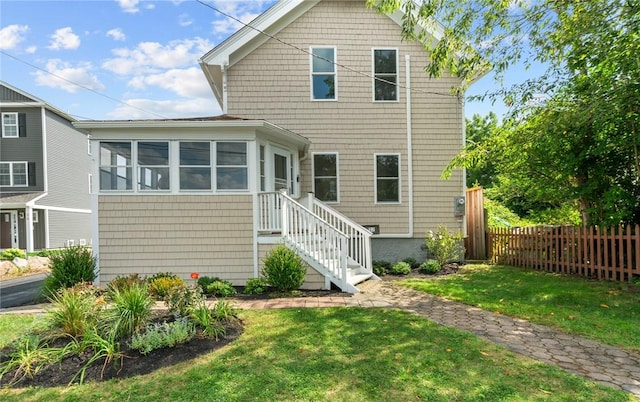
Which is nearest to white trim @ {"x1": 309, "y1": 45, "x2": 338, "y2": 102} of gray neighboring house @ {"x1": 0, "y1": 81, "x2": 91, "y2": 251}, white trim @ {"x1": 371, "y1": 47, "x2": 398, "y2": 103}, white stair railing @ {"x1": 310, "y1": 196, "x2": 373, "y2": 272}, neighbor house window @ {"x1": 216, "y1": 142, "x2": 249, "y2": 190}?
white trim @ {"x1": 371, "y1": 47, "x2": 398, "y2": 103}

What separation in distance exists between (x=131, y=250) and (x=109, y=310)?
334 centimetres

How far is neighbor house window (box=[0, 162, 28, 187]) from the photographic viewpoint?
18.4m

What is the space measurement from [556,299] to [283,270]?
516cm

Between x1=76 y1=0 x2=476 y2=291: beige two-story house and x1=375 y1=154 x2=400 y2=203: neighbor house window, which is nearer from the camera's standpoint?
x1=76 y1=0 x2=476 y2=291: beige two-story house

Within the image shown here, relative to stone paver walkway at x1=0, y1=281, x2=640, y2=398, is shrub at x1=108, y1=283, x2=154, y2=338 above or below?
above

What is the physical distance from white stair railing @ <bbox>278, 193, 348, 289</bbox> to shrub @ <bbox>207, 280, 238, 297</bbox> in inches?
60.6

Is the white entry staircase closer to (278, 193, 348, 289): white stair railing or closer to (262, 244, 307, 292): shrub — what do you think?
(278, 193, 348, 289): white stair railing

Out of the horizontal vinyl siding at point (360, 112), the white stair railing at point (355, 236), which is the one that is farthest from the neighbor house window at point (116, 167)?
the white stair railing at point (355, 236)

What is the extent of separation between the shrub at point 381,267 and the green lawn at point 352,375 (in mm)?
4472

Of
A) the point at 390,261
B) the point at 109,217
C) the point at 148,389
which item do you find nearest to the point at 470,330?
the point at 148,389

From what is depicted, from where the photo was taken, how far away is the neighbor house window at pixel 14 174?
60.2ft

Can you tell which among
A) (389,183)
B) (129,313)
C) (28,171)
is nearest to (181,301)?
(129,313)

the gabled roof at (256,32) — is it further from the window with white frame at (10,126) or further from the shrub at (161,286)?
the window with white frame at (10,126)

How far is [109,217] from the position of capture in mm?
7578
